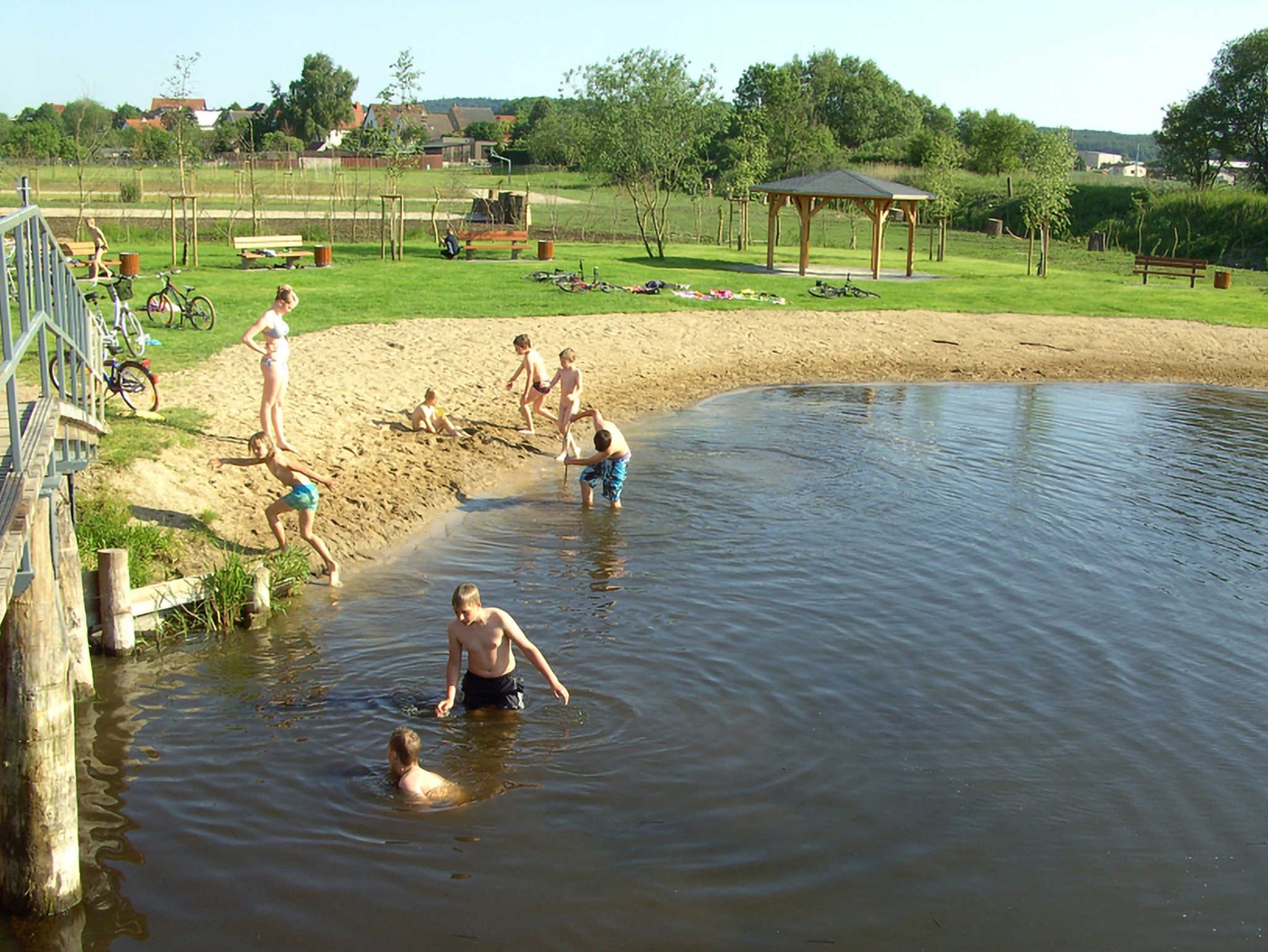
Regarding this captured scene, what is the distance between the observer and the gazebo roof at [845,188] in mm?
33438

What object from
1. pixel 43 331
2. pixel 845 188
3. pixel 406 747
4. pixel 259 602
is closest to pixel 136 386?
pixel 259 602

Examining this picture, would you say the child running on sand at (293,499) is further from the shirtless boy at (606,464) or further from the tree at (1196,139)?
the tree at (1196,139)

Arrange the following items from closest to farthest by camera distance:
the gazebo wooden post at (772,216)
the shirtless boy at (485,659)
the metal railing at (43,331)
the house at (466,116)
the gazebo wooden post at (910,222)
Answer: the metal railing at (43,331)
the shirtless boy at (485,659)
the gazebo wooden post at (772,216)
the gazebo wooden post at (910,222)
the house at (466,116)

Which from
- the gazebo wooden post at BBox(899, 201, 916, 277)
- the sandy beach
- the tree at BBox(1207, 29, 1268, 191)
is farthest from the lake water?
the tree at BBox(1207, 29, 1268, 191)

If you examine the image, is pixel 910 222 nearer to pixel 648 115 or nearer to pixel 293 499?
pixel 648 115

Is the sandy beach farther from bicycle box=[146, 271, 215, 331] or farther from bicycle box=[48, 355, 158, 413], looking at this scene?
bicycle box=[146, 271, 215, 331]

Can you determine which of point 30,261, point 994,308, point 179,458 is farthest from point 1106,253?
point 30,261

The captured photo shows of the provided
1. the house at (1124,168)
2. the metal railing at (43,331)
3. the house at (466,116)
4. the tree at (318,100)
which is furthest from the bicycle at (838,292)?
the house at (466,116)

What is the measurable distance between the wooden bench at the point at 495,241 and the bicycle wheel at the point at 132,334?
60.0 feet

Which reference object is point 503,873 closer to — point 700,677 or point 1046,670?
point 700,677

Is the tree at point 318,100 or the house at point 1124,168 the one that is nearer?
the tree at point 318,100

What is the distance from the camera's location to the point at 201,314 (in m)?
20.2

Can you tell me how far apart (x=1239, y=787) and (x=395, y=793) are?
592 cm

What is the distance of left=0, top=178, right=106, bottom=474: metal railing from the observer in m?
6.81
